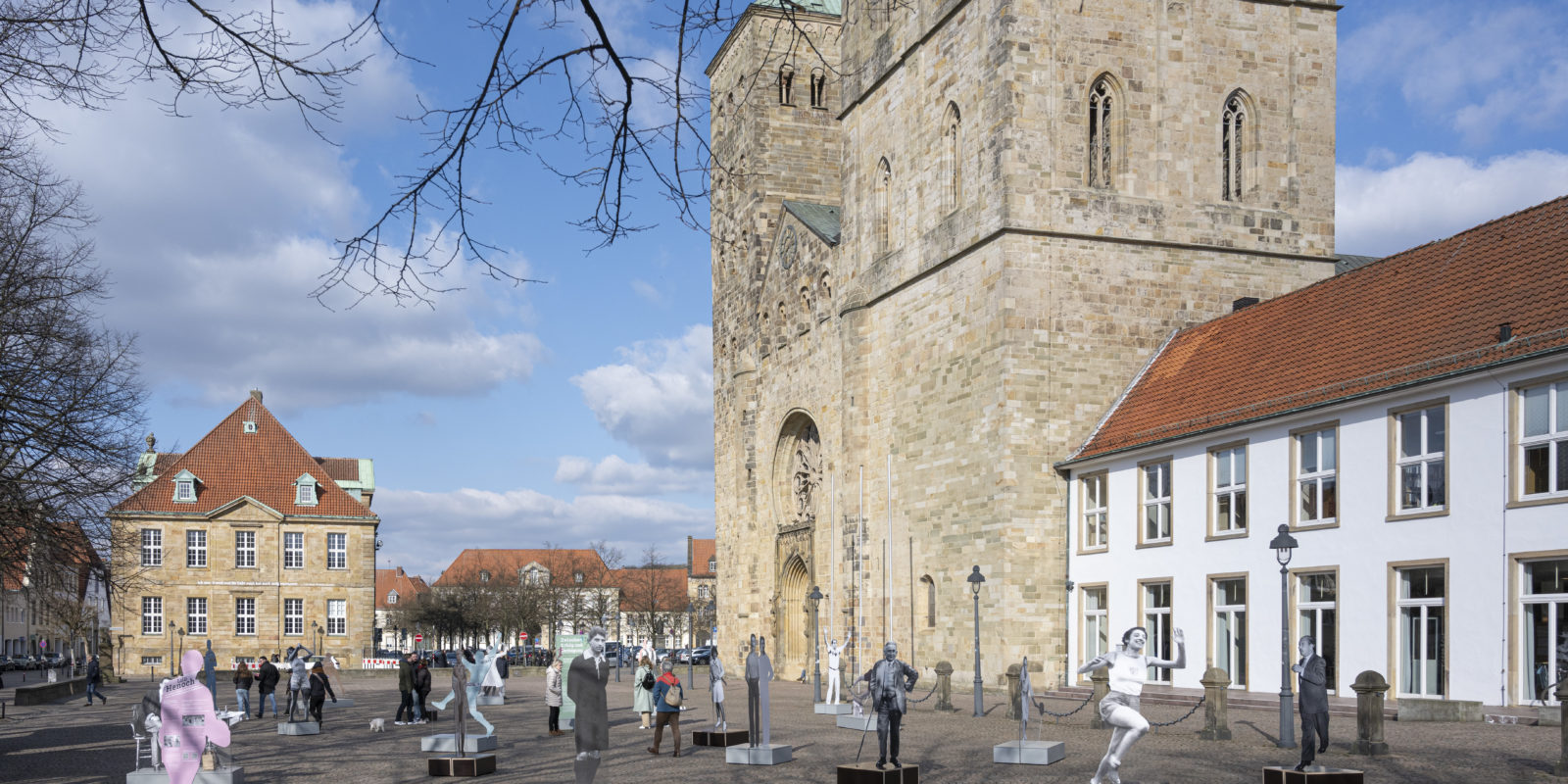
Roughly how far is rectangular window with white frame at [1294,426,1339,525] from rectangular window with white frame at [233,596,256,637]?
5108cm

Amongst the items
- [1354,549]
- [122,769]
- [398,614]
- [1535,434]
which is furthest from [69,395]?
[398,614]

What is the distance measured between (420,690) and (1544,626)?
1926cm

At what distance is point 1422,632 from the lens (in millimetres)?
21516

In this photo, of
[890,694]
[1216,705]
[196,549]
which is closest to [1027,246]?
[1216,705]

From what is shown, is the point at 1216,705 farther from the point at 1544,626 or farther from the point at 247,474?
the point at 247,474

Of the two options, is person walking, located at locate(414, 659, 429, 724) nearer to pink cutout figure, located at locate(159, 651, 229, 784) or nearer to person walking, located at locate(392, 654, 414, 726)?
person walking, located at locate(392, 654, 414, 726)

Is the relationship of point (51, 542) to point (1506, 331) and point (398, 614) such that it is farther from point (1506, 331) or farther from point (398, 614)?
point (398, 614)

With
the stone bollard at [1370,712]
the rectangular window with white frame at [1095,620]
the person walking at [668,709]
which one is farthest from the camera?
the rectangular window with white frame at [1095,620]

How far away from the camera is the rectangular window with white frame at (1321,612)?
76.2 ft

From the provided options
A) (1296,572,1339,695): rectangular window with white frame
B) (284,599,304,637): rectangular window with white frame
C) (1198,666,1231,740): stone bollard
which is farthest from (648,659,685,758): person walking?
(284,599,304,637): rectangular window with white frame

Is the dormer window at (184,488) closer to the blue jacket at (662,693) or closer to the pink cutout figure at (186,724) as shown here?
the blue jacket at (662,693)

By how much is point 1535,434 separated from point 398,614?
347 ft

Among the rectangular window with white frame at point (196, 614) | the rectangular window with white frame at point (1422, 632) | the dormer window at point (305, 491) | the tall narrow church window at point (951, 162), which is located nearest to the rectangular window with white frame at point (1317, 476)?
the rectangular window with white frame at point (1422, 632)

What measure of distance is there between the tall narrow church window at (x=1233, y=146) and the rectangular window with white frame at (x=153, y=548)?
163 ft
